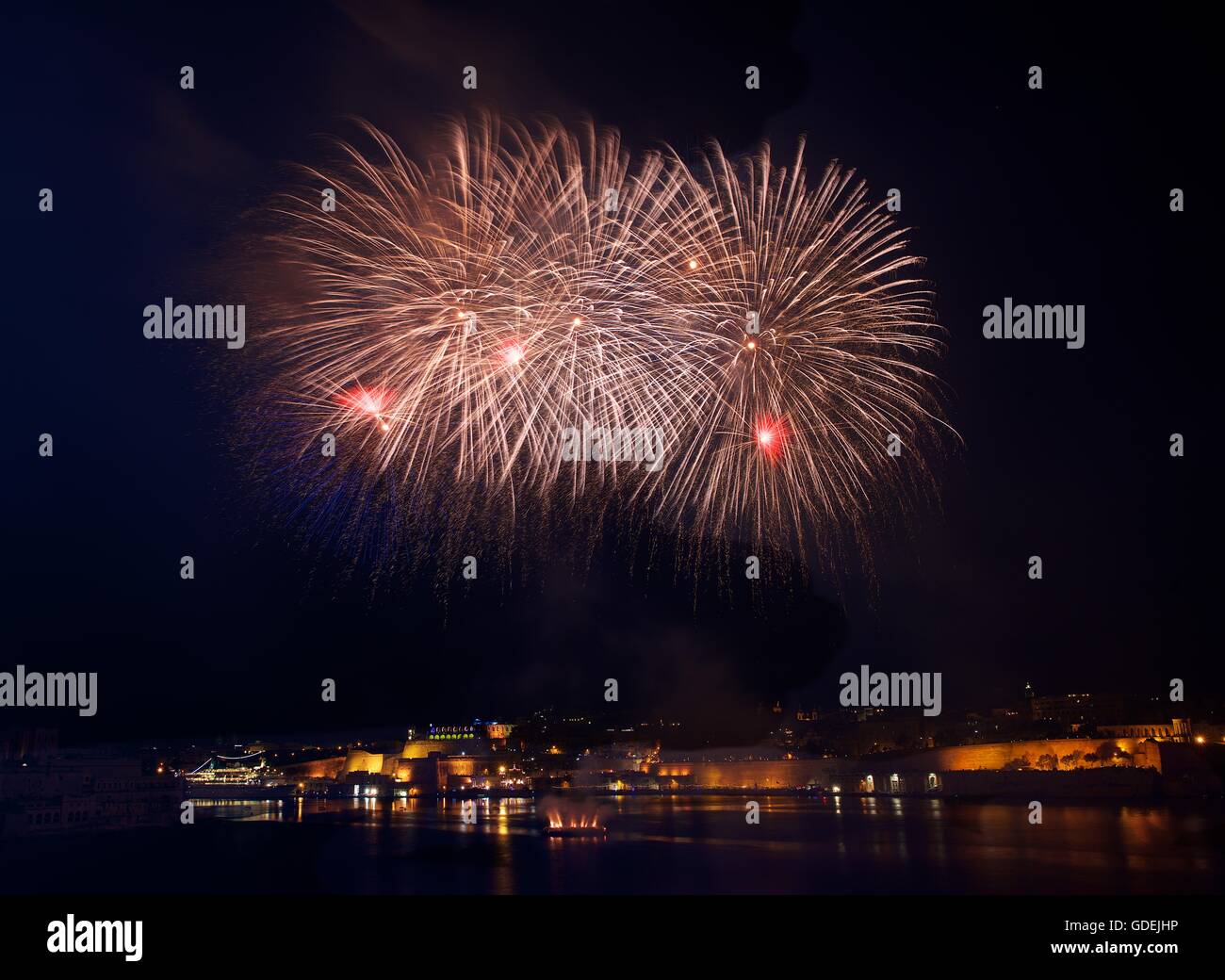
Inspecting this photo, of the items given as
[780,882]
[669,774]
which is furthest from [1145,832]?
[669,774]

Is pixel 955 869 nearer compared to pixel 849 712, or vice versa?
pixel 955 869

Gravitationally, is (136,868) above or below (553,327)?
below

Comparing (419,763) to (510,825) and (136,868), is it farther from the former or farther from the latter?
(136,868)
